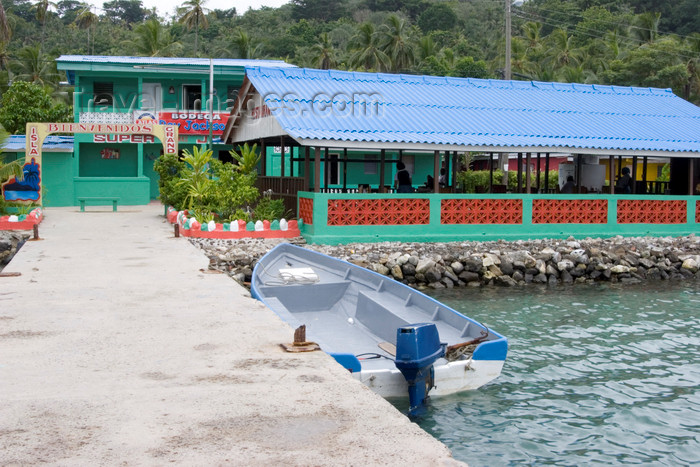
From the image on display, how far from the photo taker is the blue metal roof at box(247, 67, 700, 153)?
58.7 ft

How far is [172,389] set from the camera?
5.60 meters

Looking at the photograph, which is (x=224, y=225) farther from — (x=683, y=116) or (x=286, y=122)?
(x=683, y=116)

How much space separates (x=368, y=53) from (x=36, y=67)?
2056cm

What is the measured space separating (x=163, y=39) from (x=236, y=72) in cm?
2201

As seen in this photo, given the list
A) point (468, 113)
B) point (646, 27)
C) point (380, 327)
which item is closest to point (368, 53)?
point (646, 27)

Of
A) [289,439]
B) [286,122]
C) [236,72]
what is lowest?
[289,439]

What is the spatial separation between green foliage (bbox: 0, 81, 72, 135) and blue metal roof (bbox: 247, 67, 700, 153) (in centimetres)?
1905

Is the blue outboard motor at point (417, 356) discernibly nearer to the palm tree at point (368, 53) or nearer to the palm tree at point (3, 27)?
the palm tree at point (3, 27)

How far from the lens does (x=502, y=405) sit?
803cm

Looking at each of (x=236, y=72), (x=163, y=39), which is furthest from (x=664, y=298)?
(x=163, y=39)

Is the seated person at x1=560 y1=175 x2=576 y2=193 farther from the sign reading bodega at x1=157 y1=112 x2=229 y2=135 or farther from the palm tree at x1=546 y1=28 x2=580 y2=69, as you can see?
the palm tree at x1=546 y1=28 x2=580 y2=69

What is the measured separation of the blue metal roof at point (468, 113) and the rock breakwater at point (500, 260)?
251cm

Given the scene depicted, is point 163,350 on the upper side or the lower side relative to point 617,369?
upper

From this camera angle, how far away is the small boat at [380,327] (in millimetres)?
7180
